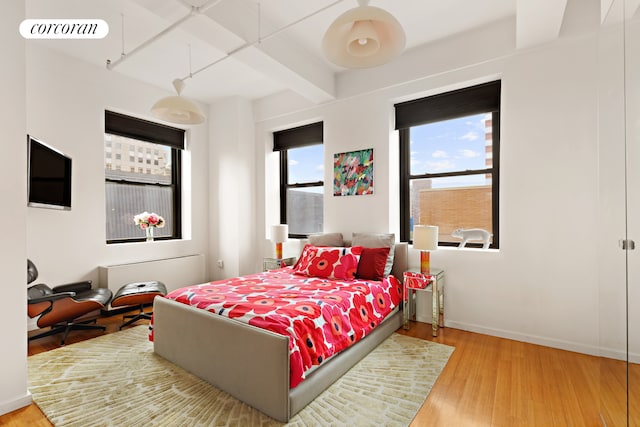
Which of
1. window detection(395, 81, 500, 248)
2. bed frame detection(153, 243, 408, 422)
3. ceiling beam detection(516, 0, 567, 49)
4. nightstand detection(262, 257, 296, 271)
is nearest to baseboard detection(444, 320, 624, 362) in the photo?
window detection(395, 81, 500, 248)

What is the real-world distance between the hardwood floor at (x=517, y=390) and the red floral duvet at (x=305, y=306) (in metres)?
0.69

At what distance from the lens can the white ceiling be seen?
2537 mm

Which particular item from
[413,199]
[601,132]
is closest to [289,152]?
[413,199]

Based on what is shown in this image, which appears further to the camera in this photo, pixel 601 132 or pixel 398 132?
pixel 398 132

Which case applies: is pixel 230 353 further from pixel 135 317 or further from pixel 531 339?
pixel 531 339

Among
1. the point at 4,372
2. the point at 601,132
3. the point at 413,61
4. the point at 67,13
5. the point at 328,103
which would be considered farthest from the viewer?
the point at 328,103

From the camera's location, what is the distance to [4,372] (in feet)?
6.36

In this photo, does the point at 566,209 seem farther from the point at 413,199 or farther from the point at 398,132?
the point at 398,132

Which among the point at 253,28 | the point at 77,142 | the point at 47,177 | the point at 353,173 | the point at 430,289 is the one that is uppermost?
the point at 253,28

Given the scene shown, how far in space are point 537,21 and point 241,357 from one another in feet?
11.2

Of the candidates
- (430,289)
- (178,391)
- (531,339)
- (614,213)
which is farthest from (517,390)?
(178,391)

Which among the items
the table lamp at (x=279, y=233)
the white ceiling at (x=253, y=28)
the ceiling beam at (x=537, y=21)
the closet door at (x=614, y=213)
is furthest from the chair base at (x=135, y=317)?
the ceiling beam at (x=537, y=21)

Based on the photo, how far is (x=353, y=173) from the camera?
404cm

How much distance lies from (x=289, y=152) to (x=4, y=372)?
4029 millimetres
